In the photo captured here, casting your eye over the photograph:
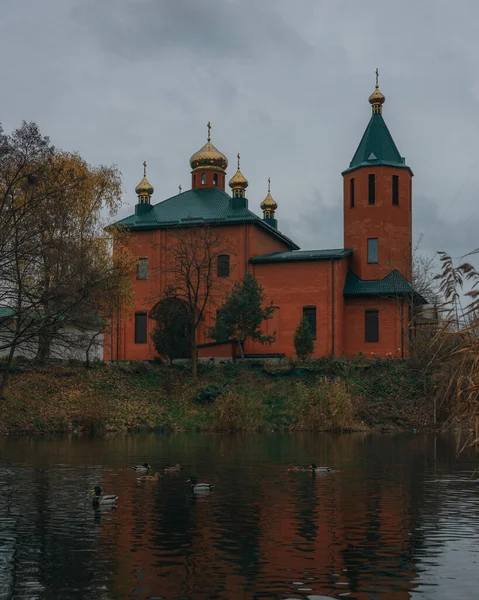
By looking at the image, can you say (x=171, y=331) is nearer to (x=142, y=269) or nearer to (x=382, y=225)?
(x=142, y=269)

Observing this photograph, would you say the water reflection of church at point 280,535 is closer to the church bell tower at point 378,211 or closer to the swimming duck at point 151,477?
the swimming duck at point 151,477

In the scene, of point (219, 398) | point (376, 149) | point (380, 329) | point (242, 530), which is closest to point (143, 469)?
point (242, 530)

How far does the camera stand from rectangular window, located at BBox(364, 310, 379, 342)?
187 ft

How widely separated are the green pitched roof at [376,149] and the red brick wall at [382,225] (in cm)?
48

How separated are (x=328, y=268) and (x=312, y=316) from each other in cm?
322

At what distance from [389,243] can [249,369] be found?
13.7 metres

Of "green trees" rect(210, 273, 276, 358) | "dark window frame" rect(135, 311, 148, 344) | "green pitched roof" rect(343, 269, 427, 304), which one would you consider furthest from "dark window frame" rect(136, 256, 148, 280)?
"green pitched roof" rect(343, 269, 427, 304)

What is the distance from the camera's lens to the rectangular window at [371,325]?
5694cm

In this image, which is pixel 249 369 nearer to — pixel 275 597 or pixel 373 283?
pixel 373 283

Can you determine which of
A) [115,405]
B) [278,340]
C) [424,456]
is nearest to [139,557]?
[424,456]

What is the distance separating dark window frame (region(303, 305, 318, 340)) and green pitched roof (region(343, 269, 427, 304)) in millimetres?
2415

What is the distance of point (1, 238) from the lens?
2814cm

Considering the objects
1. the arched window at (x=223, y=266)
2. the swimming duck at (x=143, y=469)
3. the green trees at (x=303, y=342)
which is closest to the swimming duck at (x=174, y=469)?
the swimming duck at (x=143, y=469)

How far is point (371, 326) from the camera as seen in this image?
57.1 m
